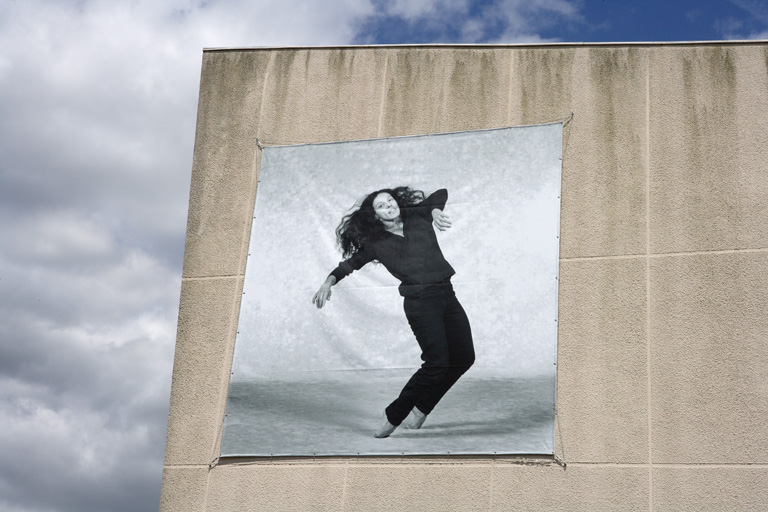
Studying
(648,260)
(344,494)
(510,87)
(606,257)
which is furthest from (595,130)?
(344,494)

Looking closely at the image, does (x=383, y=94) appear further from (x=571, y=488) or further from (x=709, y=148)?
(x=571, y=488)

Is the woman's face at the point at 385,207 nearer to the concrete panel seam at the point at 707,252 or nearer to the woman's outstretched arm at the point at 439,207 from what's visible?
the woman's outstretched arm at the point at 439,207

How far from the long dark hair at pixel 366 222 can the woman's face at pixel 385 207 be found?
0.10 ft

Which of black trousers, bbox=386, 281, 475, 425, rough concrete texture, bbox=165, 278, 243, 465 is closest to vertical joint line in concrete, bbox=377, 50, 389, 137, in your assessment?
black trousers, bbox=386, 281, 475, 425

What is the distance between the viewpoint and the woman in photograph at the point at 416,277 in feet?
30.0

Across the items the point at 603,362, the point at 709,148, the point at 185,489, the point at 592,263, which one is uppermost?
the point at 709,148

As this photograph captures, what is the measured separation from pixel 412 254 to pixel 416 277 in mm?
266

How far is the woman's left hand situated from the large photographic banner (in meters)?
0.01

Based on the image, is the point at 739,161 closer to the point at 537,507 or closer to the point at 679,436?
the point at 679,436

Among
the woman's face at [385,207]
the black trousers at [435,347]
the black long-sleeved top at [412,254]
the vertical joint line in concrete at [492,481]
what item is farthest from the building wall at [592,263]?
the black long-sleeved top at [412,254]

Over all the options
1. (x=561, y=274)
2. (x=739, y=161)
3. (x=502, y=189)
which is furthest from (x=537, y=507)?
(x=739, y=161)

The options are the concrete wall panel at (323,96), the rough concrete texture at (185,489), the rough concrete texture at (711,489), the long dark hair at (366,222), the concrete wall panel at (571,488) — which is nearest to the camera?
the rough concrete texture at (711,489)

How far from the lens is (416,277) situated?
380 inches

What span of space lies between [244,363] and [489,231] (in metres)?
2.81
